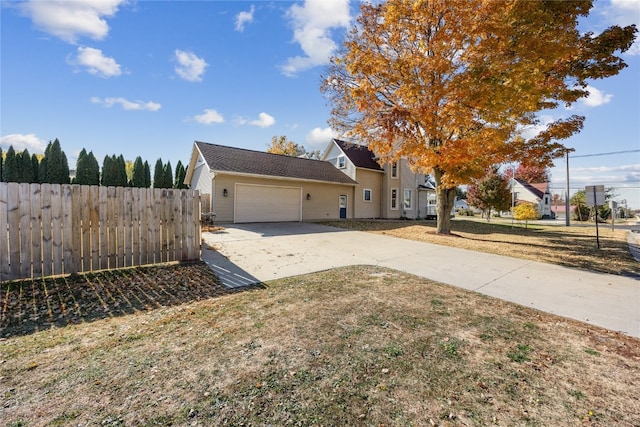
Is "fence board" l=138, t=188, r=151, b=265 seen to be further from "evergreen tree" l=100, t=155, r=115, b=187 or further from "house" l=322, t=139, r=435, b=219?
"evergreen tree" l=100, t=155, r=115, b=187

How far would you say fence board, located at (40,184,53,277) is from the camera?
16.3 feet

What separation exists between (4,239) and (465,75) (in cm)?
1215

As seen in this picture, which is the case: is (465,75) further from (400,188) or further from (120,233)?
(400,188)

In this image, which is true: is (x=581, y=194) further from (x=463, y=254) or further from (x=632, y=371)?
(x=632, y=371)

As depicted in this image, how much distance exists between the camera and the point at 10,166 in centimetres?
2056

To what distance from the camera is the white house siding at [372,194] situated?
23.0 metres

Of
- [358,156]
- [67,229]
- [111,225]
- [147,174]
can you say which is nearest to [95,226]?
[111,225]

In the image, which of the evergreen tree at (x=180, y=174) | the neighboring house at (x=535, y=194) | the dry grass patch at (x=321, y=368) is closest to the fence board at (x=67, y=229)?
the dry grass patch at (x=321, y=368)

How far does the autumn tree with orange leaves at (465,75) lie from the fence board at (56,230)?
9.54 metres

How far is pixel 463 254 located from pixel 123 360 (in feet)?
28.7

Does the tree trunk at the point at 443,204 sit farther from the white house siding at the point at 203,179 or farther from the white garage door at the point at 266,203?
the white house siding at the point at 203,179

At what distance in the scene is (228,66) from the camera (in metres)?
12.5

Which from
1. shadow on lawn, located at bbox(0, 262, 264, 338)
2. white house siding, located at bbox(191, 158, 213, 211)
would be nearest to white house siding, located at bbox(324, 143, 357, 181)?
white house siding, located at bbox(191, 158, 213, 211)

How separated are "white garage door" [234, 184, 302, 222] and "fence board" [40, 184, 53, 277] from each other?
1145 cm
